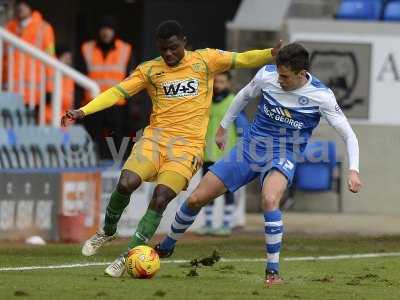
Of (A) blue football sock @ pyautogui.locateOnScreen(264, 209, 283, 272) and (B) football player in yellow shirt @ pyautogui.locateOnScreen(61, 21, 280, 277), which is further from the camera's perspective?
(B) football player in yellow shirt @ pyautogui.locateOnScreen(61, 21, 280, 277)

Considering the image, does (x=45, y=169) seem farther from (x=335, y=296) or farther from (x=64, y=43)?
(x=64, y=43)

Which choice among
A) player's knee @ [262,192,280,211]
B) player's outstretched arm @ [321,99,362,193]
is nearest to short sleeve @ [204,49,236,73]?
player's outstretched arm @ [321,99,362,193]

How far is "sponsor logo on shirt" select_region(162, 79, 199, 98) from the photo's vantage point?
39.9 feet

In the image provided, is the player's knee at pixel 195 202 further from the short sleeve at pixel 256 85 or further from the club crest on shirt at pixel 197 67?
the club crest on shirt at pixel 197 67

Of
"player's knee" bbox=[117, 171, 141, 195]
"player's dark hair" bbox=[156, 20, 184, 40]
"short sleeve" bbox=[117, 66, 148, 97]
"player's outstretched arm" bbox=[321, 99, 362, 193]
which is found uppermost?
"player's dark hair" bbox=[156, 20, 184, 40]

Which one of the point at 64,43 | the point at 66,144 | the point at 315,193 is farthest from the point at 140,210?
the point at 64,43

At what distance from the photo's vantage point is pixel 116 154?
1480cm

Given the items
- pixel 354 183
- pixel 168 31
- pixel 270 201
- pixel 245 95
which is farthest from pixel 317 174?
pixel 354 183

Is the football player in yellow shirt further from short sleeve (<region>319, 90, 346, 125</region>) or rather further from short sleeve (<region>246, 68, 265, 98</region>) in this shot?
short sleeve (<region>319, 90, 346, 125</region>)

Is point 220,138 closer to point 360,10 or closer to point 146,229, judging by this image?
point 146,229

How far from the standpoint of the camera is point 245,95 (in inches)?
474

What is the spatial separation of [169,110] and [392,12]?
34.2ft

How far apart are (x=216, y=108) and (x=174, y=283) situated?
21.2 feet

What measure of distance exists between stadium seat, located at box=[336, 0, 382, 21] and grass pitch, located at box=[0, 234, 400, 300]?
6.36m
